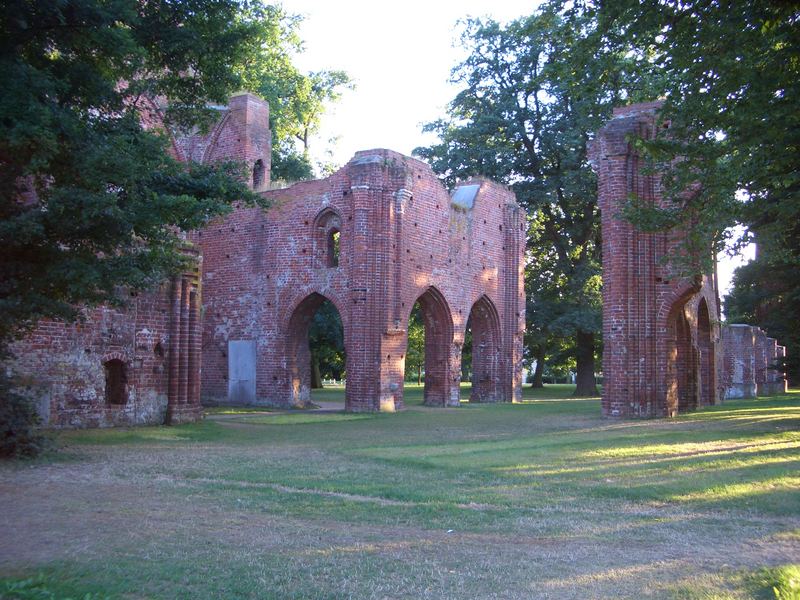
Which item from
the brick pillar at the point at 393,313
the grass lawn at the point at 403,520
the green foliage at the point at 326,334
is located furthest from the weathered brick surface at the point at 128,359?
the green foliage at the point at 326,334

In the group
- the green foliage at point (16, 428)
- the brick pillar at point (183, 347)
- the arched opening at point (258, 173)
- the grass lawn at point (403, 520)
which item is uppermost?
the arched opening at point (258, 173)

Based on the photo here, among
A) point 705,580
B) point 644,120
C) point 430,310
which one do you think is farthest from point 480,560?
point 430,310

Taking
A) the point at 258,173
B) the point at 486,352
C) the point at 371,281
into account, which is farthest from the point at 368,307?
the point at 258,173

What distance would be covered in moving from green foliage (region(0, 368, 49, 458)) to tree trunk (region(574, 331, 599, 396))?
27.7 m

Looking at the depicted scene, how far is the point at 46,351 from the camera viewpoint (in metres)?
14.5

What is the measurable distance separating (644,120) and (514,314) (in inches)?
432

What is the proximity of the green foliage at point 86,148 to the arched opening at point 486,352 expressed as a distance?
20714 millimetres

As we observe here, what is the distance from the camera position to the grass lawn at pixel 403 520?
4969 mm

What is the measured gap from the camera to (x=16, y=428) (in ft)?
34.0

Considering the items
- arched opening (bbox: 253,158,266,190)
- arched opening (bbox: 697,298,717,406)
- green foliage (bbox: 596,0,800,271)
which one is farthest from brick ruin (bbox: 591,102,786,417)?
arched opening (bbox: 253,158,266,190)

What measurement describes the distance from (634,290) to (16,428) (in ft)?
48.0

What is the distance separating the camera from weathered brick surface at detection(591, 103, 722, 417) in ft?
62.5

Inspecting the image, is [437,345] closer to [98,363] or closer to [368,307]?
[368,307]

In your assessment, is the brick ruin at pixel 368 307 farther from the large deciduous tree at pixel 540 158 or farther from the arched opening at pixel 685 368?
the large deciduous tree at pixel 540 158
